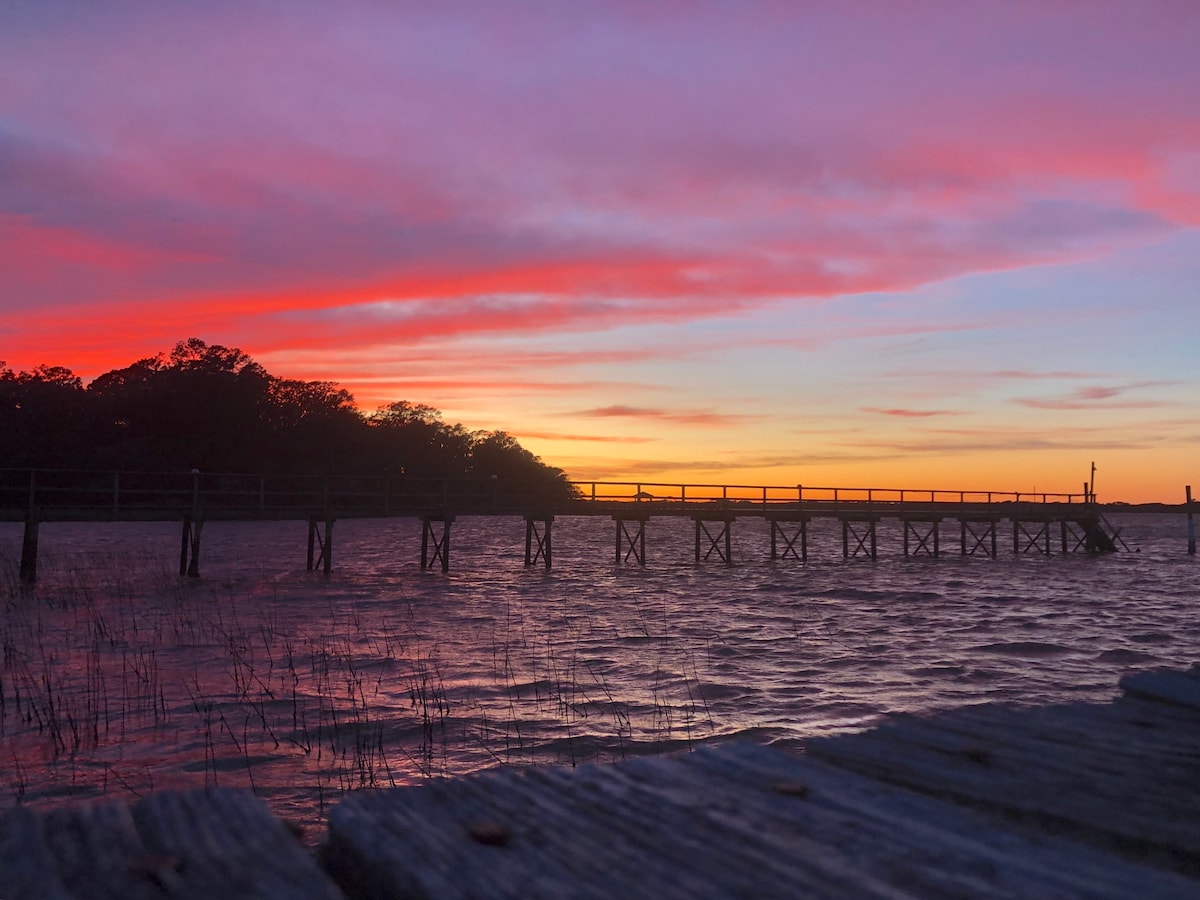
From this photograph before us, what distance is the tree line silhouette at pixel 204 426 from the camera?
77.3 metres

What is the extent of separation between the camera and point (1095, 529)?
65.9 m

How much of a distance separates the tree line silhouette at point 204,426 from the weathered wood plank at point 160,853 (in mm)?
60815

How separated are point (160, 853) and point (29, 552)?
3246 centimetres

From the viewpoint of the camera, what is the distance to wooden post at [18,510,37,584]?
29.6 m

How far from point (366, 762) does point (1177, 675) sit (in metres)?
7.58

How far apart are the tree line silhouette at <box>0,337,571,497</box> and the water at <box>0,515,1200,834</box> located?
3504cm

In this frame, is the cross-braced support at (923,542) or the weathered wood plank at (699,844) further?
the cross-braced support at (923,542)

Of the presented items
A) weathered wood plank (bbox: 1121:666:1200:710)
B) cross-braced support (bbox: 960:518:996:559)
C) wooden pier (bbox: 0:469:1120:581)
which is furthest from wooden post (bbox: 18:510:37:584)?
cross-braced support (bbox: 960:518:996:559)

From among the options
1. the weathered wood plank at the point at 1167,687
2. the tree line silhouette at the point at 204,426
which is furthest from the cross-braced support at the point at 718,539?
the weathered wood plank at the point at 1167,687

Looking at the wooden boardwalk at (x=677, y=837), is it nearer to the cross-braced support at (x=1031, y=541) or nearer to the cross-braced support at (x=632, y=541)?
the cross-braced support at (x=632, y=541)

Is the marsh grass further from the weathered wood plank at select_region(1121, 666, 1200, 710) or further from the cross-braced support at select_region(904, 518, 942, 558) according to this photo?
the cross-braced support at select_region(904, 518, 942, 558)

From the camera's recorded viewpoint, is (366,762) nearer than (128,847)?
No

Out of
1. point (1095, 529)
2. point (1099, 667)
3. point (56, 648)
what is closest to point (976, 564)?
point (1095, 529)

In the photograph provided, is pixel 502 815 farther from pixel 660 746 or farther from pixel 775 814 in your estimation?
pixel 660 746
